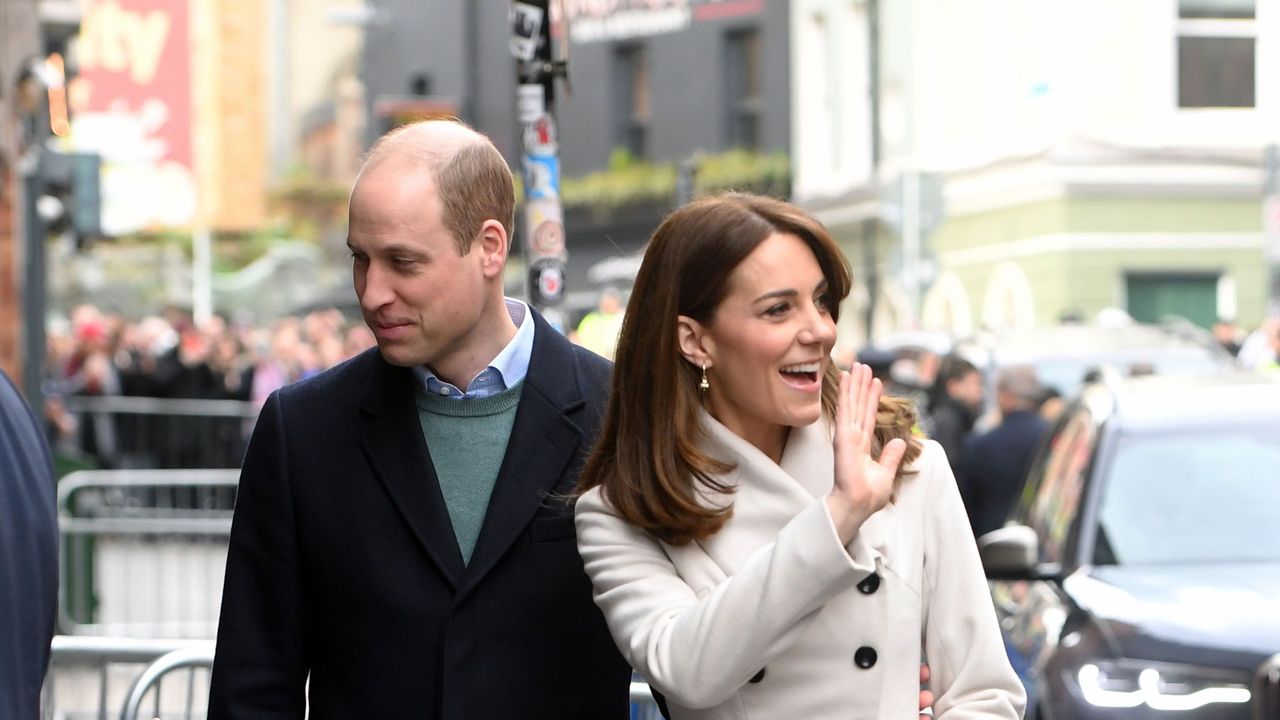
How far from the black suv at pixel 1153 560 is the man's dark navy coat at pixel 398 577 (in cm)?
Result: 286

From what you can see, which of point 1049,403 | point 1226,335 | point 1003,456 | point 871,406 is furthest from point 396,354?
point 1226,335

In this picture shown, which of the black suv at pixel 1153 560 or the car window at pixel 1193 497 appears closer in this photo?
the black suv at pixel 1153 560

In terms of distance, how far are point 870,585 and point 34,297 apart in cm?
1218

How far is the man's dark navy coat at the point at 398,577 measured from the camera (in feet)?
11.5

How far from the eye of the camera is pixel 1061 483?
7.56 meters

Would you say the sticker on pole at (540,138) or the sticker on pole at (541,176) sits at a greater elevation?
the sticker on pole at (540,138)

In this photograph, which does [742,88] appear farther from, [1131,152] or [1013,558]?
[1013,558]

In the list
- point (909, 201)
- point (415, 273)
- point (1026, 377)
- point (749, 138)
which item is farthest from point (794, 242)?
point (749, 138)

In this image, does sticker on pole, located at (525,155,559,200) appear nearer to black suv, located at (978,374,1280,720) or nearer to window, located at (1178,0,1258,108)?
black suv, located at (978,374,1280,720)

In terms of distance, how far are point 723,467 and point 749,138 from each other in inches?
1433

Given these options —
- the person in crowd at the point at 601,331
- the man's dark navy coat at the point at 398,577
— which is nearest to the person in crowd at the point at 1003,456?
the person in crowd at the point at 601,331

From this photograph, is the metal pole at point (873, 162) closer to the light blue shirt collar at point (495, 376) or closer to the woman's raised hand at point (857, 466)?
the light blue shirt collar at point (495, 376)

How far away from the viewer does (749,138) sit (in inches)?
1556

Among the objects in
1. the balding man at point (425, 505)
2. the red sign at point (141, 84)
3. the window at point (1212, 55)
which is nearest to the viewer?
the balding man at point (425, 505)
